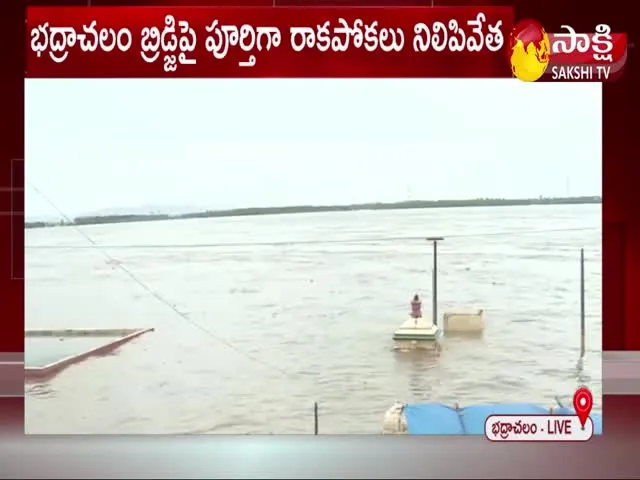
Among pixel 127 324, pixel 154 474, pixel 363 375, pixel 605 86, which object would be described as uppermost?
pixel 605 86

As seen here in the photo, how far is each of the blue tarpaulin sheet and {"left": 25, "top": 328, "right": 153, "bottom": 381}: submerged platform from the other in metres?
1.02

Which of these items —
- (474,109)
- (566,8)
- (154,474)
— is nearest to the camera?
(154,474)

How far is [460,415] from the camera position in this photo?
122 inches

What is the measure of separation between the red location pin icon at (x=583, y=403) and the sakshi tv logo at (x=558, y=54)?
3.71 ft

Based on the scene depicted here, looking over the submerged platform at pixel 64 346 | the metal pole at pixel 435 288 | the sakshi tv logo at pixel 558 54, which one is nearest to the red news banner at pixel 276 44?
the sakshi tv logo at pixel 558 54

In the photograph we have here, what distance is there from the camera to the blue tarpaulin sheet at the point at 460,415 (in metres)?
3.09

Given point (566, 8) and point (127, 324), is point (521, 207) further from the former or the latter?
point (127, 324)

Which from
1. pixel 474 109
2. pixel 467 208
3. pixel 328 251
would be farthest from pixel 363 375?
pixel 474 109

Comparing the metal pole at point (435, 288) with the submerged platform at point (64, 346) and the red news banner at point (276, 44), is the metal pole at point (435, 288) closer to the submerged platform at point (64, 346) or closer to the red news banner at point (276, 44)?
the red news banner at point (276, 44)

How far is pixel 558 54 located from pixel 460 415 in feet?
4.48

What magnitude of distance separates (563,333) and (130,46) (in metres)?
1.88

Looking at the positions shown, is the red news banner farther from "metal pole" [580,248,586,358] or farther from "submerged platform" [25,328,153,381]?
"submerged platform" [25,328,153,381]

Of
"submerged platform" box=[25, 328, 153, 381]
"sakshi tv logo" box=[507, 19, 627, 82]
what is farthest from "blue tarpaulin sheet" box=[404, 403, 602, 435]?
"sakshi tv logo" box=[507, 19, 627, 82]

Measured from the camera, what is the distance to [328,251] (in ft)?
10.2
